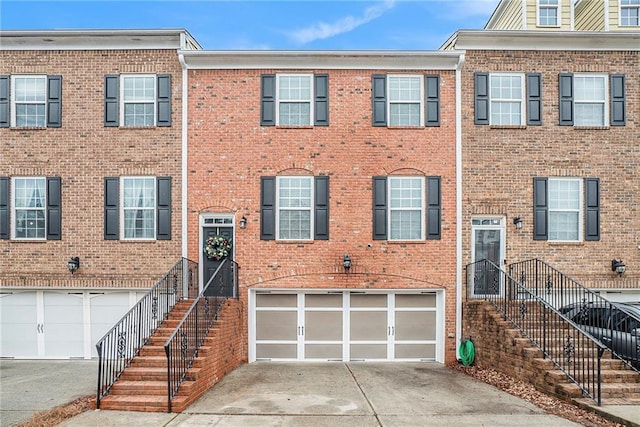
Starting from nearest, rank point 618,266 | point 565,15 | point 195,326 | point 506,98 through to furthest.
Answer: point 195,326 < point 618,266 < point 506,98 < point 565,15

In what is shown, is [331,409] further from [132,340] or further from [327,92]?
[327,92]

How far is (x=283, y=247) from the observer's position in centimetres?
1262

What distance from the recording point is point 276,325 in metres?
12.8

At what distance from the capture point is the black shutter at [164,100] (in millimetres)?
12703

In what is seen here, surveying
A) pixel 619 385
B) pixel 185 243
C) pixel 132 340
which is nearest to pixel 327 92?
pixel 185 243

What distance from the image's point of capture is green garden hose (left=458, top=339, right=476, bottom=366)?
1192 cm

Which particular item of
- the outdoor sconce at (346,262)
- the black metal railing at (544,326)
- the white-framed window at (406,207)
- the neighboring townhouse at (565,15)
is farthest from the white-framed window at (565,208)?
the outdoor sconce at (346,262)

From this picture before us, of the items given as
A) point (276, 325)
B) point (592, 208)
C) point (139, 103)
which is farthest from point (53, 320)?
point (592, 208)

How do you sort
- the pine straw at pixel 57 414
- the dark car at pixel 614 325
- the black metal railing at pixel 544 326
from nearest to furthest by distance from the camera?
1. the pine straw at pixel 57 414
2. the black metal railing at pixel 544 326
3. the dark car at pixel 614 325

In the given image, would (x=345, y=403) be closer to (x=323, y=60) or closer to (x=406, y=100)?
(x=406, y=100)

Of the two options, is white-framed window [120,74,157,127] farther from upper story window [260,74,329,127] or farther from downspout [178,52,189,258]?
upper story window [260,74,329,127]

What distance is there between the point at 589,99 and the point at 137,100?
11.5 m

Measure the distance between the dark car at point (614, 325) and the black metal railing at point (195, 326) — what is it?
25.1ft

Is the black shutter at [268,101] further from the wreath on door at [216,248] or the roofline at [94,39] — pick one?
the wreath on door at [216,248]
